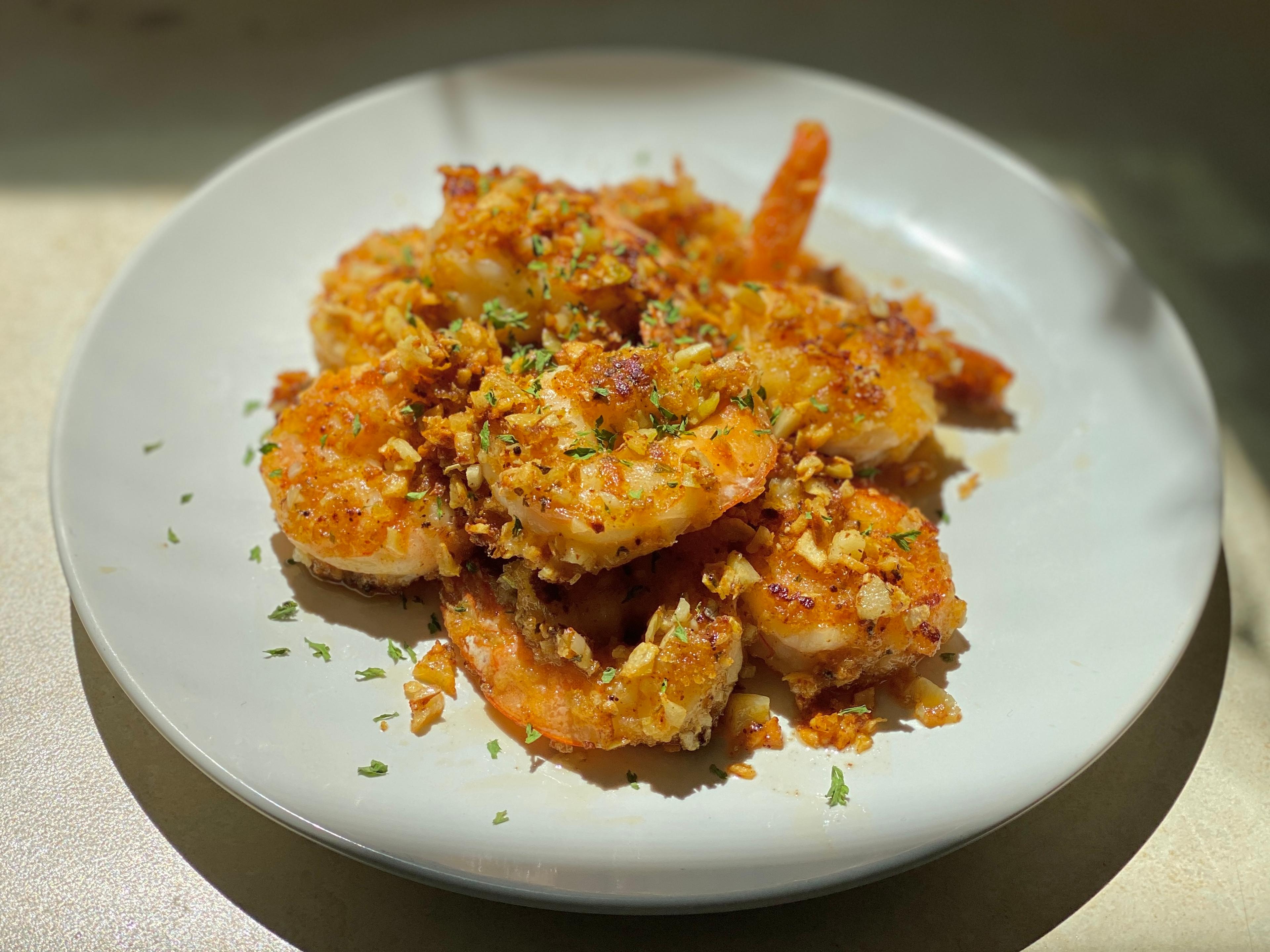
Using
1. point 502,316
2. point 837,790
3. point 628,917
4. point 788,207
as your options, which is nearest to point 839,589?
point 837,790

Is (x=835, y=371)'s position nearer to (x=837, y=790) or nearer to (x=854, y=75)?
(x=837, y=790)

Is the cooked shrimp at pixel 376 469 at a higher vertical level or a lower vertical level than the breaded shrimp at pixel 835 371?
lower

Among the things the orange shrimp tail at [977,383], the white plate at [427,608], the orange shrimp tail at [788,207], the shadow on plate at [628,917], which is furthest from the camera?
Result: the orange shrimp tail at [788,207]

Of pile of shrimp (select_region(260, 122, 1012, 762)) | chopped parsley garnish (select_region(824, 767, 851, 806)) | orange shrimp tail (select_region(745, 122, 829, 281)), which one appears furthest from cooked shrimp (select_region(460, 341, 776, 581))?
orange shrimp tail (select_region(745, 122, 829, 281))

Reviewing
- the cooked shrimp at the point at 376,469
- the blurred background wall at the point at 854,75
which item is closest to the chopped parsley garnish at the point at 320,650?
the cooked shrimp at the point at 376,469

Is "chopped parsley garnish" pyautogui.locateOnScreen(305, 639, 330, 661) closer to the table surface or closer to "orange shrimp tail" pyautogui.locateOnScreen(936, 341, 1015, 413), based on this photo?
the table surface

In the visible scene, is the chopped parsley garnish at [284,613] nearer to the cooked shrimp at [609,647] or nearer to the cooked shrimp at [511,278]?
the cooked shrimp at [609,647]
